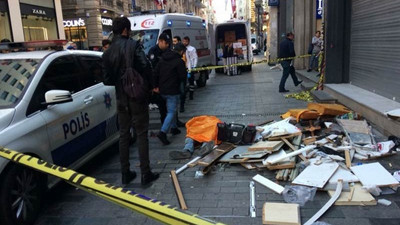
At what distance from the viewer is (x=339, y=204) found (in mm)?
3875

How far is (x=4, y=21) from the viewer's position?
63.1 ft

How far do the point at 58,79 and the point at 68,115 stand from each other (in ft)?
1.61

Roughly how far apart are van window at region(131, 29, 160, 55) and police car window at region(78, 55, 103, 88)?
6.13 m

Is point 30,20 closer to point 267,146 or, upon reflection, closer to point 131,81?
point 131,81

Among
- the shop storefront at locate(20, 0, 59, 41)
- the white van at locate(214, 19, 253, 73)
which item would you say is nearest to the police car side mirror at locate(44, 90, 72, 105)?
the white van at locate(214, 19, 253, 73)

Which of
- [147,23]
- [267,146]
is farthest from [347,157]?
[147,23]

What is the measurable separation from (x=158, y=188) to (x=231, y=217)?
1213 mm

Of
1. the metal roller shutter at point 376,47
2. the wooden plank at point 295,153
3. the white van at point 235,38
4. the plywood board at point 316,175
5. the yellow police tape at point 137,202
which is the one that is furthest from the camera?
the white van at point 235,38

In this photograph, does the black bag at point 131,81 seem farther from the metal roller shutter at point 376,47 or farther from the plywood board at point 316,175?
the metal roller shutter at point 376,47

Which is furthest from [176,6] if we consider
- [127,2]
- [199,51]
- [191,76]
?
[191,76]

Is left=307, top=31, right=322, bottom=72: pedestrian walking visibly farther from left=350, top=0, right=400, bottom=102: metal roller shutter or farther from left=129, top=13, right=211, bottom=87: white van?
left=350, top=0, right=400, bottom=102: metal roller shutter

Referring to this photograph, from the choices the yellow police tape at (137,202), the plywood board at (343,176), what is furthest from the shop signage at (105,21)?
the yellow police tape at (137,202)

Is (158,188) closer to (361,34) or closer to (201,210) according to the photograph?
(201,210)

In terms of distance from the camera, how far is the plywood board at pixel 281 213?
3.49 metres
